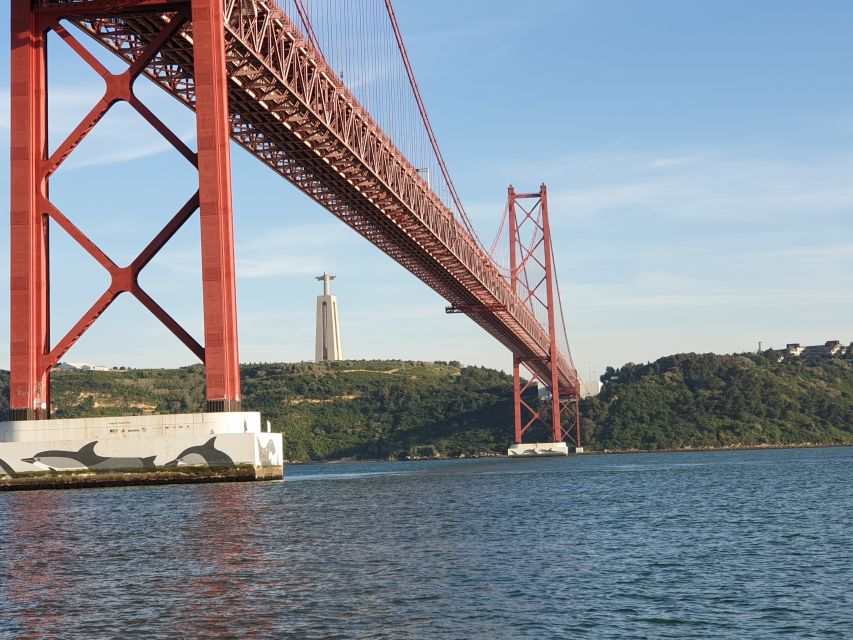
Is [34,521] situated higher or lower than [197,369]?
lower

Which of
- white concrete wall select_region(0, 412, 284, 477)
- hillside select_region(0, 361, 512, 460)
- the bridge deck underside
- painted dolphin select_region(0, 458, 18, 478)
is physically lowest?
painted dolphin select_region(0, 458, 18, 478)

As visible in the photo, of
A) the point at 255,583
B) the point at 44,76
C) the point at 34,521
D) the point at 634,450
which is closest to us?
the point at 255,583

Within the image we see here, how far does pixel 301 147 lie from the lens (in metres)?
36.7

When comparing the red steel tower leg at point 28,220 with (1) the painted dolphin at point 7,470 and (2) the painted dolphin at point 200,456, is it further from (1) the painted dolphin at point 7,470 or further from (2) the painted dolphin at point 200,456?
(2) the painted dolphin at point 200,456

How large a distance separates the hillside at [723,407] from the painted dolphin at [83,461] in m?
71.6

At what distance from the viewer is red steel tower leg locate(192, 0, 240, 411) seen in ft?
93.6

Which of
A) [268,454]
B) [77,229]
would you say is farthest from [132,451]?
[77,229]

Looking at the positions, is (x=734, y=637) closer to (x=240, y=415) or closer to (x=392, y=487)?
(x=240, y=415)

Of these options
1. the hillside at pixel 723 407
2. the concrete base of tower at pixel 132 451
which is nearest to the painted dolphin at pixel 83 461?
the concrete base of tower at pixel 132 451

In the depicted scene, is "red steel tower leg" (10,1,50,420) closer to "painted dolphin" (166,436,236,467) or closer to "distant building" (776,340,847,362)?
"painted dolphin" (166,436,236,467)

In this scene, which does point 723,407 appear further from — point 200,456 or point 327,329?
point 200,456

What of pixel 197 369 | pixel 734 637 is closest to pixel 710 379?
pixel 197 369

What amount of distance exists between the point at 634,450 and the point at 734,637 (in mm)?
86199

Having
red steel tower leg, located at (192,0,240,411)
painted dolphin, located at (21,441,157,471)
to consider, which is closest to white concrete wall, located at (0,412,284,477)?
painted dolphin, located at (21,441,157,471)
